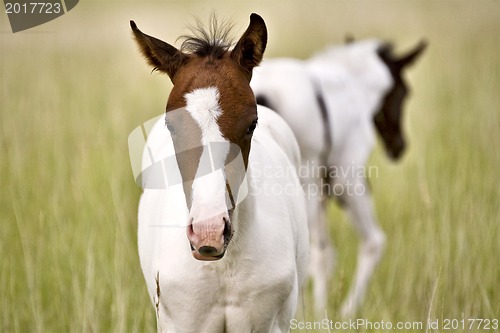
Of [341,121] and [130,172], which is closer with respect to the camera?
[130,172]

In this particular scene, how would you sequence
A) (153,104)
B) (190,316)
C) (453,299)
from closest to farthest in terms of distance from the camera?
1. (190,316)
2. (453,299)
3. (153,104)

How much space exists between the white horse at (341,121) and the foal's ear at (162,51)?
184 centimetres

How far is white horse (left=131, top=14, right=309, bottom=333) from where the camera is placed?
2510 mm

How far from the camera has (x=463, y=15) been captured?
9.63 meters

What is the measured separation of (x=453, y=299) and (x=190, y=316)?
1870mm

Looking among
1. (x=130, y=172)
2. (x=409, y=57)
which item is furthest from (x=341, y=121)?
(x=130, y=172)

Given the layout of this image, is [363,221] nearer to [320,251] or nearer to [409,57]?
[320,251]

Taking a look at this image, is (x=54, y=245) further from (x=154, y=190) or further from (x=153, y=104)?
(x=153, y=104)

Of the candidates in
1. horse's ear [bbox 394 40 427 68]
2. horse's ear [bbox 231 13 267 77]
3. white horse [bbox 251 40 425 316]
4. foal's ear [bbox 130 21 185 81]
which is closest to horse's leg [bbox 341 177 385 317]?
white horse [bbox 251 40 425 316]

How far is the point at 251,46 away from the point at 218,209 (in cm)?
68

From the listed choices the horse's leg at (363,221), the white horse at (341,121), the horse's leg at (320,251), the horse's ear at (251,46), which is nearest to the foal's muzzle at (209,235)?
the horse's ear at (251,46)

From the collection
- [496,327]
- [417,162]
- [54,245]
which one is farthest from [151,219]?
[417,162]

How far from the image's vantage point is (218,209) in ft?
7.86
